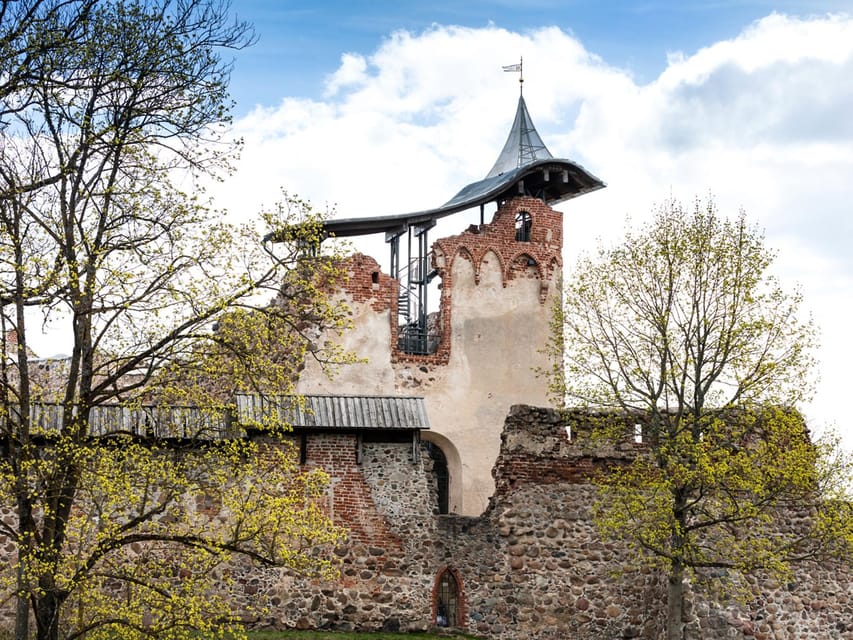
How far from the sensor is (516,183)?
3253cm

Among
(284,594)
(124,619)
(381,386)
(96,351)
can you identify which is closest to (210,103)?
(96,351)

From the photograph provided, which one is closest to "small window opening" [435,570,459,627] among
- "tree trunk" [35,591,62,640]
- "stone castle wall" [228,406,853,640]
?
"stone castle wall" [228,406,853,640]

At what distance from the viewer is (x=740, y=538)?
20.5 m

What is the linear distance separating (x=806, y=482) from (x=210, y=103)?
11.0 meters

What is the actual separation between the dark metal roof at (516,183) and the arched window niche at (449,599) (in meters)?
11.7

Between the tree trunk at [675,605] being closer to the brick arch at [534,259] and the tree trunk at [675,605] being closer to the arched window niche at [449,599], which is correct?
the arched window niche at [449,599]

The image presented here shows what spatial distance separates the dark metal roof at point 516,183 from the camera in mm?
30891

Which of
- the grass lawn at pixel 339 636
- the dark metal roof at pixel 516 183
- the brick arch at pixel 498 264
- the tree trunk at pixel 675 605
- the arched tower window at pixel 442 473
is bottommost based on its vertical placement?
the grass lawn at pixel 339 636

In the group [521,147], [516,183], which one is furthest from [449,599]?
[521,147]

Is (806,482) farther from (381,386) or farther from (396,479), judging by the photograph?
(381,386)

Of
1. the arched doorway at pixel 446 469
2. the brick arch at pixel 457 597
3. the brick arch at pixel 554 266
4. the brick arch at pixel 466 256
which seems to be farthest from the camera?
the brick arch at pixel 554 266

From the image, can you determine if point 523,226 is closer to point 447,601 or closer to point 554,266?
point 554,266

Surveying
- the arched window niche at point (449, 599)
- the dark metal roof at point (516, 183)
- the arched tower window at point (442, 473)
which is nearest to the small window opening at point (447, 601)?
the arched window niche at point (449, 599)

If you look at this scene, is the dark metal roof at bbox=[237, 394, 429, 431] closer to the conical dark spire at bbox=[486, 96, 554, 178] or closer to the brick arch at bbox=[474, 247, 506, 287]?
the brick arch at bbox=[474, 247, 506, 287]
